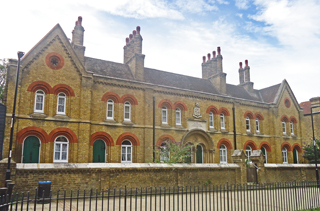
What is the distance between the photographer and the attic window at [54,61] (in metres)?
19.9

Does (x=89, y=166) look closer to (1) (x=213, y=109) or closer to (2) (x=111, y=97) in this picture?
(2) (x=111, y=97)

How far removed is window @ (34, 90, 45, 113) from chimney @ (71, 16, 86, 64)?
14.9ft

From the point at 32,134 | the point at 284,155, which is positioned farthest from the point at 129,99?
the point at 284,155

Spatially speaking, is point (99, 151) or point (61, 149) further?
point (99, 151)

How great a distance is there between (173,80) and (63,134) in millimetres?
12789

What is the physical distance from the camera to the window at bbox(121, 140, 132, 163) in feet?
73.3

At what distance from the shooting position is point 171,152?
2230 cm

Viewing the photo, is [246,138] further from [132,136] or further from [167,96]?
[132,136]

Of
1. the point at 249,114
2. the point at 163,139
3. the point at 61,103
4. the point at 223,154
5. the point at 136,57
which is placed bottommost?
the point at 223,154

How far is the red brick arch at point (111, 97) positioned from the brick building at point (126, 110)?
8 centimetres

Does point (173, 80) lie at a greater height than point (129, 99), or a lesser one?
greater

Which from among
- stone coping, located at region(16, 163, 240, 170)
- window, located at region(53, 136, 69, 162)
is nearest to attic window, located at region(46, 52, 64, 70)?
window, located at region(53, 136, 69, 162)

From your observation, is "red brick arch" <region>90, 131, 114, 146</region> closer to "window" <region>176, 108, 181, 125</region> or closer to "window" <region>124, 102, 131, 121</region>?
"window" <region>124, 102, 131, 121</region>

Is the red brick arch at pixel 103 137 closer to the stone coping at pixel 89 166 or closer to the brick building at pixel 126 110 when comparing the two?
the brick building at pixel 126 110
